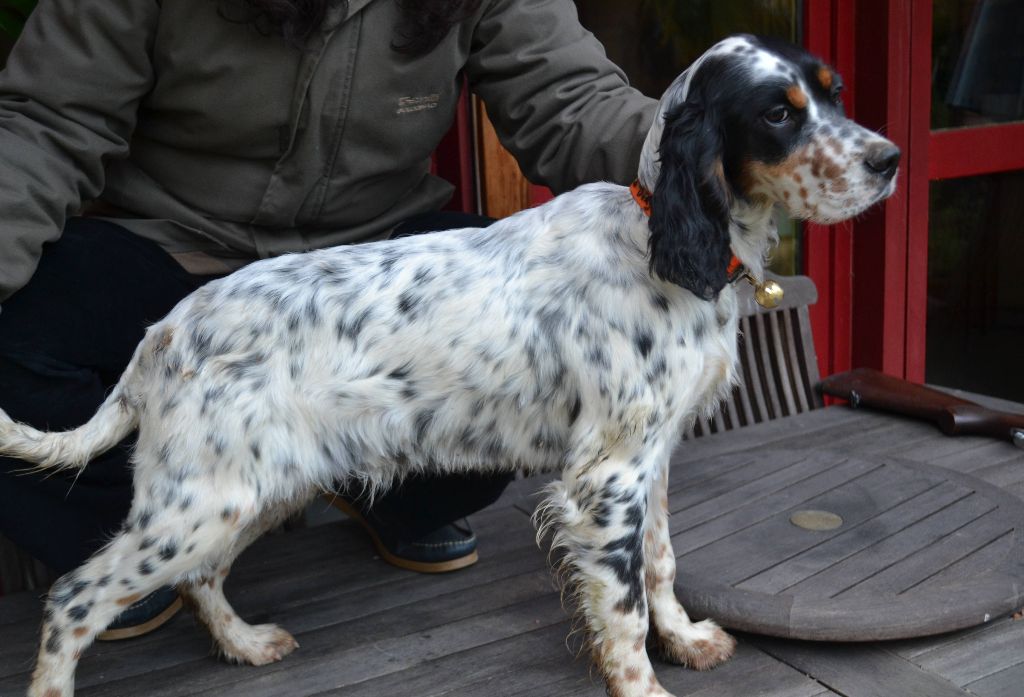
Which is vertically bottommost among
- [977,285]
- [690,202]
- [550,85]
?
[977,285]

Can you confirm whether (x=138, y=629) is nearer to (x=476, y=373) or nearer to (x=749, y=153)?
(x=476, y=373)

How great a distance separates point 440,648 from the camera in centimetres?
262

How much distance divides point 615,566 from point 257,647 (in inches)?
35.9

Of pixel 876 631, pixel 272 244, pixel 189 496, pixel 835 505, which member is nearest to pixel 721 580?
pixel 876 631

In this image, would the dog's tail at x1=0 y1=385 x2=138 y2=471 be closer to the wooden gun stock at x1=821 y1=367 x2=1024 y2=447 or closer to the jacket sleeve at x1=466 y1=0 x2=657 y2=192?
the jacket sleeve at x1=466 y1=0 x2=657 y2=192

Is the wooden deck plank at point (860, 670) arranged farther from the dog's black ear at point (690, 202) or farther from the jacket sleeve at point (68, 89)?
the jacket sleeve at point (68, 89)

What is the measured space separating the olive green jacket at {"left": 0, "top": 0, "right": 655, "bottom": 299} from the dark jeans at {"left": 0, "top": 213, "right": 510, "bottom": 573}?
0.09 meters

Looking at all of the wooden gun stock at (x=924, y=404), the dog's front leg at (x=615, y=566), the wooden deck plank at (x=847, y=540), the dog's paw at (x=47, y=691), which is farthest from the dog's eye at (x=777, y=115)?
the wooden gun stock at (x=924, y=404)

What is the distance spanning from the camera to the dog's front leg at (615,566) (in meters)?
2.24

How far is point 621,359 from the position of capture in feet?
7.28

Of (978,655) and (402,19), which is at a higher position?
(402,19)

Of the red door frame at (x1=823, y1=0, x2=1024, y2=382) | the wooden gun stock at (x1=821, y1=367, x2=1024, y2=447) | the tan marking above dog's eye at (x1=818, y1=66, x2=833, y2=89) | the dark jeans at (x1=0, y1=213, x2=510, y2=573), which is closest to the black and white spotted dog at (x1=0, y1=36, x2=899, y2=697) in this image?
the tan marking above dog's eye at (x1=818, y1=66, x2=833, y2=89)

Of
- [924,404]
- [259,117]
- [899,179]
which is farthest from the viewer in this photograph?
[899,179]

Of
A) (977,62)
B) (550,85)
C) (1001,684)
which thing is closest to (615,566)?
(1001,684)
